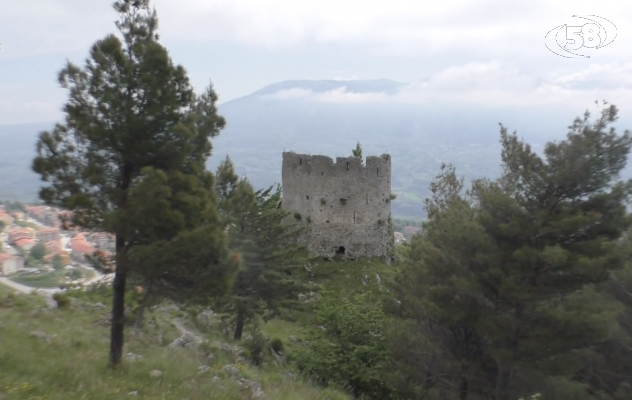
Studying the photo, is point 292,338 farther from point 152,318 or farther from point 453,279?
point 453,279

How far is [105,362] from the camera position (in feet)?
33.0

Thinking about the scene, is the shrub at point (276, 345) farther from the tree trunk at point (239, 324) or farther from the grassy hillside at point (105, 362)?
the tree trunk at point (239, 324)

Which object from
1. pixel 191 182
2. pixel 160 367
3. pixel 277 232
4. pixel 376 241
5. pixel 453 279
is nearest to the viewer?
→ pixel 191 182

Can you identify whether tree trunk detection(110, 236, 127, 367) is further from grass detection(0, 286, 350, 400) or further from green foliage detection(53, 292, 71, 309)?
green foliage detection(53, 292, 71, 309)

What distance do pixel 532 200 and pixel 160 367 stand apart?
9380 millimetres

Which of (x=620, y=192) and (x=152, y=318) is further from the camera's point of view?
(x=152, y=318)

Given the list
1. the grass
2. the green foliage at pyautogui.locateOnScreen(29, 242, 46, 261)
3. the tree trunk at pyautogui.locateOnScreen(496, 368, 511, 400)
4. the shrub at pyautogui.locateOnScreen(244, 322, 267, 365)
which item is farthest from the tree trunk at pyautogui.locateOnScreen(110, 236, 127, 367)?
the green foliage at pyautogui.locateOnScreen(29, 242, 46, 261)

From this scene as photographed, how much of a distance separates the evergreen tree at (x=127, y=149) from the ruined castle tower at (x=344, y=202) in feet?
58.9

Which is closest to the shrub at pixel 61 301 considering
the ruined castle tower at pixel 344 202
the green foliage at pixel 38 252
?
the green foliage at pixel 38 252

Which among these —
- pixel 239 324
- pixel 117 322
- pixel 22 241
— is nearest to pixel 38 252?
pixel 22 241

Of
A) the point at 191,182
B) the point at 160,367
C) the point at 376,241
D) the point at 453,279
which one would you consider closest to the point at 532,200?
the point at 453,279

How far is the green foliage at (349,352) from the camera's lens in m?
15.0

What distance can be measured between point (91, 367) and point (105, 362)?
0.75m

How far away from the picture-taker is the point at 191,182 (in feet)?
29.9
